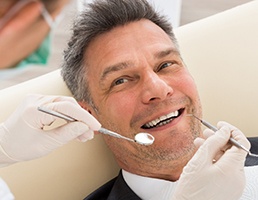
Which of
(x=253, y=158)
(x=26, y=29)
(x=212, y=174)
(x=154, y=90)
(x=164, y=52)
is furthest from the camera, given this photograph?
(x=253, y=158)

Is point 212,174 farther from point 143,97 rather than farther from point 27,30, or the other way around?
point 27,30

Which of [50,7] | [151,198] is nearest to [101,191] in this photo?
[151,198]

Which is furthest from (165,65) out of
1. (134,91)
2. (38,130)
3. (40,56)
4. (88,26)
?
(40,56)

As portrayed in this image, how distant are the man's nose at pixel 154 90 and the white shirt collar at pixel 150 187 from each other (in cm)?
26

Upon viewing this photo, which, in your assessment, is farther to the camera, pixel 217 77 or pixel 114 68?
pixel 217 77

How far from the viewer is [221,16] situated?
213 cm

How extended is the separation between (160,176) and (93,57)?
1.41ft

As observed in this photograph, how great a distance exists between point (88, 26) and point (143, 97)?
309mm

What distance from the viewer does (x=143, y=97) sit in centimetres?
156

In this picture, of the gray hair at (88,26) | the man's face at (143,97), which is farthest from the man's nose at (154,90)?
the gray hair at (88,26)

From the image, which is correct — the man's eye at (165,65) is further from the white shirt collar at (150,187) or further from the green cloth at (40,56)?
the green cloth at (40,56)

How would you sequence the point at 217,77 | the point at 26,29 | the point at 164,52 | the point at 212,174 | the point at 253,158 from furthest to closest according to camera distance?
the point at 217,77 → the point at 253,158 → the point at 164,52 → the point at 212,174 → the point at 26,29

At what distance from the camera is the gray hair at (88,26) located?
1676 millimetres

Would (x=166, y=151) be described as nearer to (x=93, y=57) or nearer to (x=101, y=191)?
(x=101, y=191)
